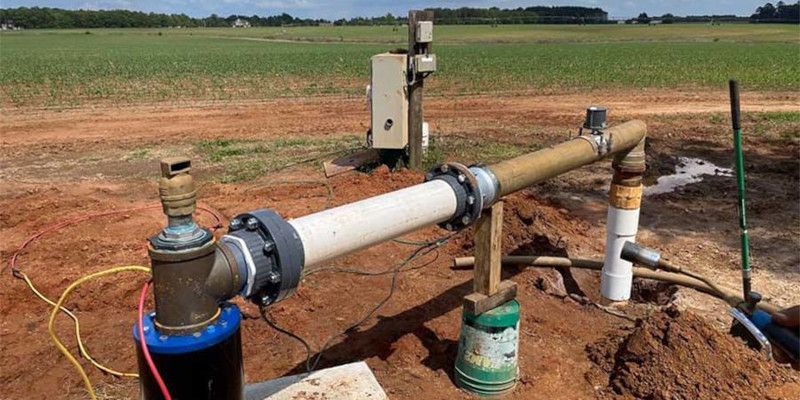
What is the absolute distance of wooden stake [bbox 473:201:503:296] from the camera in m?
3.27

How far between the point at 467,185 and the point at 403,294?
1.87 meters

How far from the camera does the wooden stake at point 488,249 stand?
3.27 meters

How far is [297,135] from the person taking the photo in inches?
443

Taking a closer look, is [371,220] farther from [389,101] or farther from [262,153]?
[262,153]

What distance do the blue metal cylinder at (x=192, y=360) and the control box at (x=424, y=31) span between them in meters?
5.77

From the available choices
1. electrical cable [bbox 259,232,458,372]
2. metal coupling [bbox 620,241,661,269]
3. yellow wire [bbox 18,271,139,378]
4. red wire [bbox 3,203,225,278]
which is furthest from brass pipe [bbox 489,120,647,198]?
red wire [bbox 3,203,225,278]

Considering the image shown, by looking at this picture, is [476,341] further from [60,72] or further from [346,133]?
[60,72]

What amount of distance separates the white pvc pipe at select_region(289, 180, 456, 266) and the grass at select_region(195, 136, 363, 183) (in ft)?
18.3

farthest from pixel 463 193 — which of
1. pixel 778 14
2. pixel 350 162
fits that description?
pixel 778 14

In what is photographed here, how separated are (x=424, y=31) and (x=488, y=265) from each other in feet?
14.9

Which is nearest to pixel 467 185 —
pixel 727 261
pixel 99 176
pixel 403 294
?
pixel 403 294

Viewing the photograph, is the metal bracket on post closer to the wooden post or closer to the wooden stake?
the wooden stake

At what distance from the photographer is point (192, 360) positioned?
75.2 inches

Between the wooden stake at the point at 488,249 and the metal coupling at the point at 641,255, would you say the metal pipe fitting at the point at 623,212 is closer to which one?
the metal coupling at the point at 641,255
